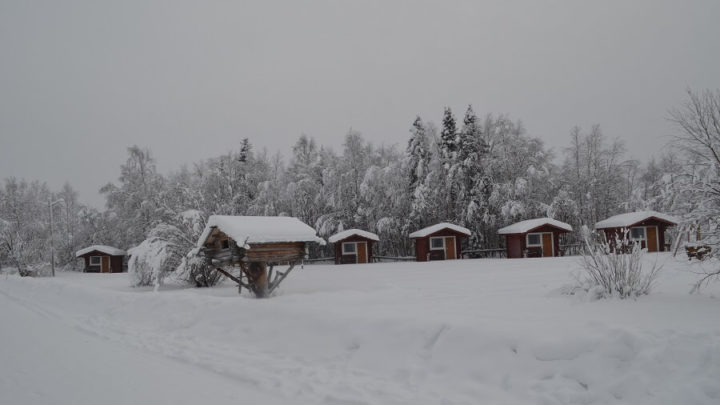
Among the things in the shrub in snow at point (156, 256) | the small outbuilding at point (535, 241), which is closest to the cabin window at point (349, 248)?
the small outbuilding at point (535, 241)

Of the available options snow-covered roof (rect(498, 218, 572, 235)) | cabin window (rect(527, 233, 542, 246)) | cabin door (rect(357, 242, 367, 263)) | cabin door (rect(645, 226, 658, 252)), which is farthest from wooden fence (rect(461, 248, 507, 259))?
cabin door (rect(645, 226, 658, 252))

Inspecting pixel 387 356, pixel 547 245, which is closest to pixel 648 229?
pixel 547 245

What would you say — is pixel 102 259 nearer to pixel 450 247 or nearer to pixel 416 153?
pixel 416 153

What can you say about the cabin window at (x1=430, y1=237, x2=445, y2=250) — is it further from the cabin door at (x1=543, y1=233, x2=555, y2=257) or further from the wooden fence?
the cabin door at (x1=543, y1=233, x2=555, y2=257)

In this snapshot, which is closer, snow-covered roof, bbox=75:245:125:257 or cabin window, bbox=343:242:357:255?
cabin window, bbox=343:242:357:255

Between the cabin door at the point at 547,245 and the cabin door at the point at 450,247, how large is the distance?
6878 millimetres

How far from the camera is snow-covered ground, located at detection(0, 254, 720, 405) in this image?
15.4ft

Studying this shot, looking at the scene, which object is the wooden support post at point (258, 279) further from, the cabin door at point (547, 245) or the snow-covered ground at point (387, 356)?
the cabin door at point (547, 245)

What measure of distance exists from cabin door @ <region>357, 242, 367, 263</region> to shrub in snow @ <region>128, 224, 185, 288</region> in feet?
61.8

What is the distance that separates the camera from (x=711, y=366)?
4.35 metres

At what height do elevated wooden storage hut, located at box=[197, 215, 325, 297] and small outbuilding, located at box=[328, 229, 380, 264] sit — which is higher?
elevated wooden storage hut, located at box=[197, 215, 325, 297]

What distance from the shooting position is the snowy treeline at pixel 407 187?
1519 inches

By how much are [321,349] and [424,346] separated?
1.71 m

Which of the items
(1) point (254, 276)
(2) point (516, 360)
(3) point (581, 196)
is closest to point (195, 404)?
(2) point (516, 360)
